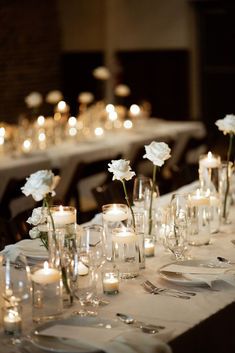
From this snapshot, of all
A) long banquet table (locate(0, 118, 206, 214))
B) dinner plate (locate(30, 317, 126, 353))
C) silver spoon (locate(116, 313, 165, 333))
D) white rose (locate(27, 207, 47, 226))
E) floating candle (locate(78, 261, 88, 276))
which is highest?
white rose (locate(27, 207, 47, 226))

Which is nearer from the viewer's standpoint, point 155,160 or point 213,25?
point 155,160

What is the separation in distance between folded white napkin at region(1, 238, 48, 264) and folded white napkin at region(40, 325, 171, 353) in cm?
78

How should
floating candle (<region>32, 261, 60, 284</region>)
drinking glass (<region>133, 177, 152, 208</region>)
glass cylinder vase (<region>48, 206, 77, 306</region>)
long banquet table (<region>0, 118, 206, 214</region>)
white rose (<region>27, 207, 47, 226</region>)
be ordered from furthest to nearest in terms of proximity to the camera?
long banquet table (<region>0, 118, 206, 214</region>), drinking glass (<region>133, 177, 152, 208</region>), white rose (<region>27, 207, 47, 226</region>), glass cylinder vase (<region>48, 206, 77, 306</region>), floating candle (<region>32, 261, 60, 284</region>)

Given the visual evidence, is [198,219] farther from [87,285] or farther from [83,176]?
[83,176]

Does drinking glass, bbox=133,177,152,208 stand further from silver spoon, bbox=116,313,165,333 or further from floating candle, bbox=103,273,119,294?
silver spoon, bbox=116,313,165,333

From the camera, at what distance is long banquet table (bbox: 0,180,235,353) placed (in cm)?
237

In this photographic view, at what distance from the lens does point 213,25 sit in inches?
382

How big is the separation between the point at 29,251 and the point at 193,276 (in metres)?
0.77

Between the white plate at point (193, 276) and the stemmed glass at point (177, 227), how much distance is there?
143mm

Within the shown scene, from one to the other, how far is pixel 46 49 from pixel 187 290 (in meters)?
8.09

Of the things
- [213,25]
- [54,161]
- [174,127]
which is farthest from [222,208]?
[213,25]

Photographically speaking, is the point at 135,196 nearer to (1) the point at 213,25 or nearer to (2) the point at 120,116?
(2) the point at 120,116

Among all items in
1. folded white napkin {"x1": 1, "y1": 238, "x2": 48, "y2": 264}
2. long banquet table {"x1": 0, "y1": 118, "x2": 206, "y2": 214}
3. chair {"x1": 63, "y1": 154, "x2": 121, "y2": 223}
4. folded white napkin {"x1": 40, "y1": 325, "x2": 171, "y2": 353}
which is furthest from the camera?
long banquet table {"x1": 0, "y1": 118, "x2": 206, "y2": 214}

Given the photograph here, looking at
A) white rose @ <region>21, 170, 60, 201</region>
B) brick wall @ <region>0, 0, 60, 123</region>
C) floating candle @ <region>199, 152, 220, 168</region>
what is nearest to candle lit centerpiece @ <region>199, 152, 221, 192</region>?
floating candle @ <region>199, 152, 220, 168</region>
